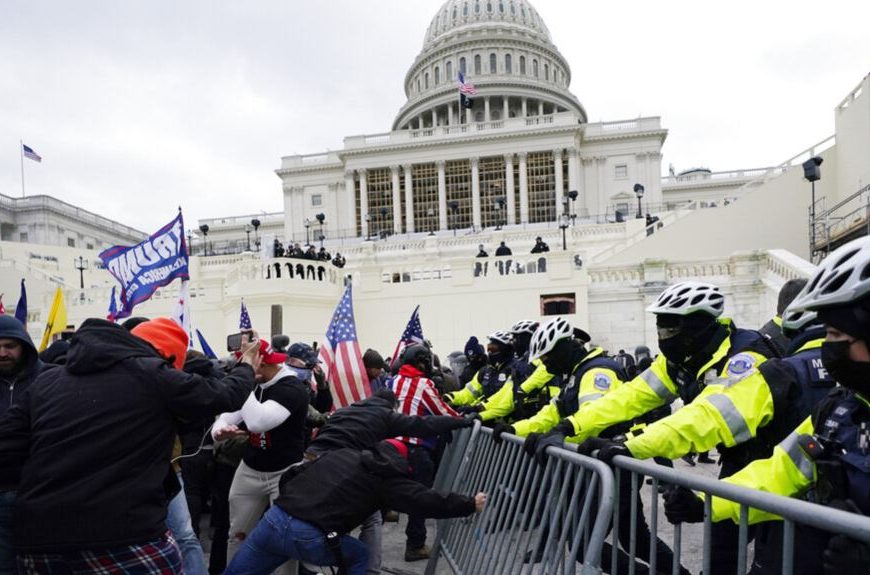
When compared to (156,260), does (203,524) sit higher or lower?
lower

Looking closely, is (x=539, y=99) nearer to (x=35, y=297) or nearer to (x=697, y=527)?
(x=35, y=297)

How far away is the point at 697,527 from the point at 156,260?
7438 mm

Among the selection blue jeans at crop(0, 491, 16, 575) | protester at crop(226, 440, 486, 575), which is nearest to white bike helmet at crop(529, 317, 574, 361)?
protester at crop(226, 440, 486, 575)

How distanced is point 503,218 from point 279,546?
189ft

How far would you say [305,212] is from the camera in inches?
2618

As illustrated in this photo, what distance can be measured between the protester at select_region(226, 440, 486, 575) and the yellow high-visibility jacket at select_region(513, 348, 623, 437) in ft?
3.35

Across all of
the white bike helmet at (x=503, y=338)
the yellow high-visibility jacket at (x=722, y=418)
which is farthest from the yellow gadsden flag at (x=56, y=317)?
the yellow high-visibility jacket at (x=722, y=418)

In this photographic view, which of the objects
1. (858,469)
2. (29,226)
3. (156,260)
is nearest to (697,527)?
(858,469)

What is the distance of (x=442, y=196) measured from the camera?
201 feet

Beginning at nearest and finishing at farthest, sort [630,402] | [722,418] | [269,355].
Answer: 1. [722,418]
2. [630,402]
3. [269,355]

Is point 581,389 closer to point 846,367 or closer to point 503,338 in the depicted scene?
point 846,367

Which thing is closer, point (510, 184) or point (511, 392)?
point (511, 392)

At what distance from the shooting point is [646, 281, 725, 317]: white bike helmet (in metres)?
3.23

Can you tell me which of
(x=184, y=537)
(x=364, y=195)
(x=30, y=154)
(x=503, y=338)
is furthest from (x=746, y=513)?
(x=364, y=195)
